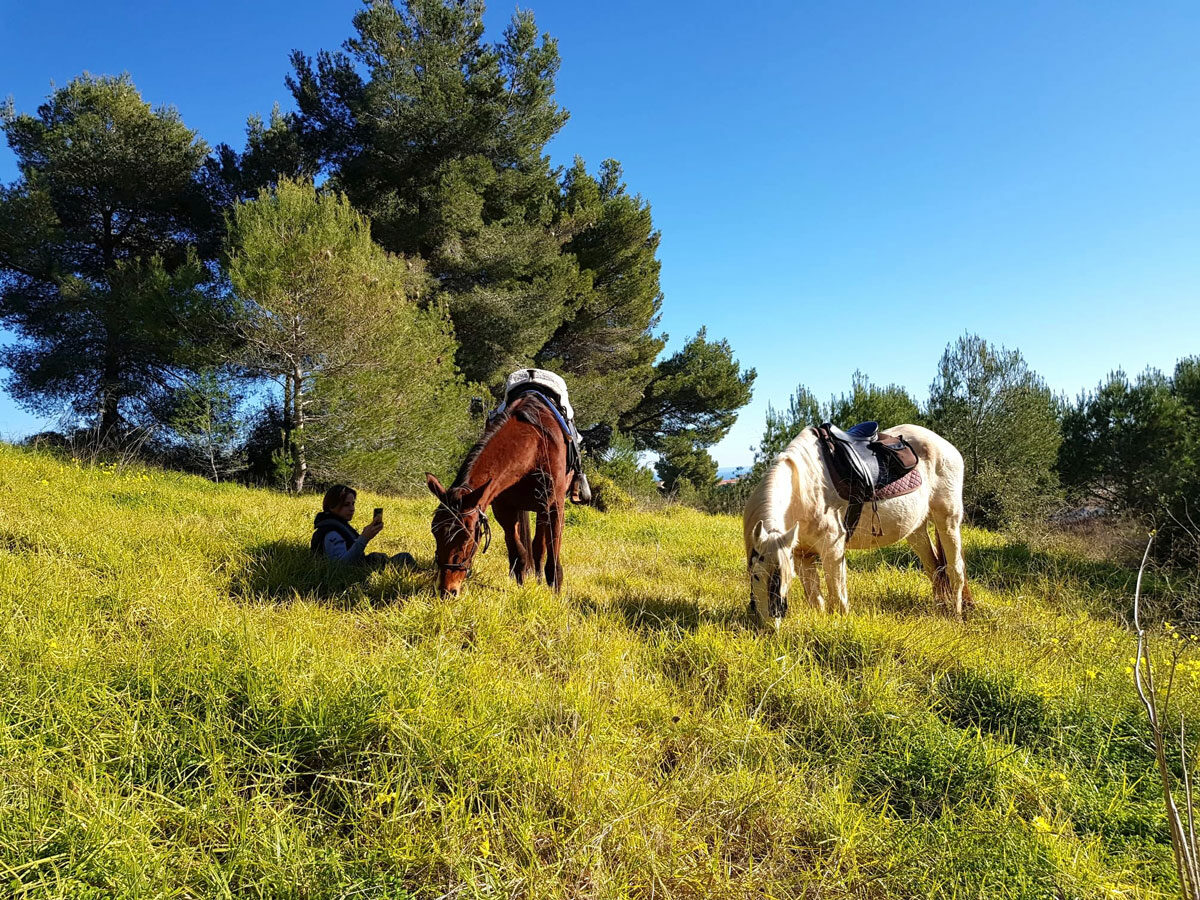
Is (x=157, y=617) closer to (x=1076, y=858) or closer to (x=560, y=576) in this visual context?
(x=560, y=576)

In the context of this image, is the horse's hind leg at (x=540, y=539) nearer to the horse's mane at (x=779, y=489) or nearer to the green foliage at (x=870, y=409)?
the horse's mane at (x=779, y=489)

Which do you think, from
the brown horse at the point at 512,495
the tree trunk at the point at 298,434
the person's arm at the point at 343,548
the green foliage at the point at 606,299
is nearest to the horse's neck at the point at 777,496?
the brown horse at the point at 512,495

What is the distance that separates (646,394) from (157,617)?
2075 centimetres

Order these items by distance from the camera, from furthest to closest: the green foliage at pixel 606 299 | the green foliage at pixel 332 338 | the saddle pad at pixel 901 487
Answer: the green foliage at pixel 606 299 → the green foliage at pixel 332 338 → the saddle pad at pixel 901 487

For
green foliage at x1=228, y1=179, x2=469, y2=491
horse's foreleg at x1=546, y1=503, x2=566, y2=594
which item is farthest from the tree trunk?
horse's foreleg at x1=546, y1=503, x2=566, y2=594

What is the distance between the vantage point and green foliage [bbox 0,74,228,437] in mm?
12195

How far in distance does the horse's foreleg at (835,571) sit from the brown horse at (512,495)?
1984 mm

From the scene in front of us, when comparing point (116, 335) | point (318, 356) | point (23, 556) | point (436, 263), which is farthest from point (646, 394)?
point (23, 556)

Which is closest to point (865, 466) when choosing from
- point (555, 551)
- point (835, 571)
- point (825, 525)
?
point (825, 525)

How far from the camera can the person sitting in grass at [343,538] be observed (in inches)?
175

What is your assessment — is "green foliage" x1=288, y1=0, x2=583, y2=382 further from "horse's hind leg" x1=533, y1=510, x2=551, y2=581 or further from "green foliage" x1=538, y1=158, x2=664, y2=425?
"horse's hind leg" x1=533, y1=510, x2=551, y2=581

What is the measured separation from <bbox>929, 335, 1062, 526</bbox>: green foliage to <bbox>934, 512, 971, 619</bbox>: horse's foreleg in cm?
1245

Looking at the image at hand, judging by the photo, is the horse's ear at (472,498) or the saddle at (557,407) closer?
the horse's ear at (472,498)

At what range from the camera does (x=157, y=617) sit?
2797mm
